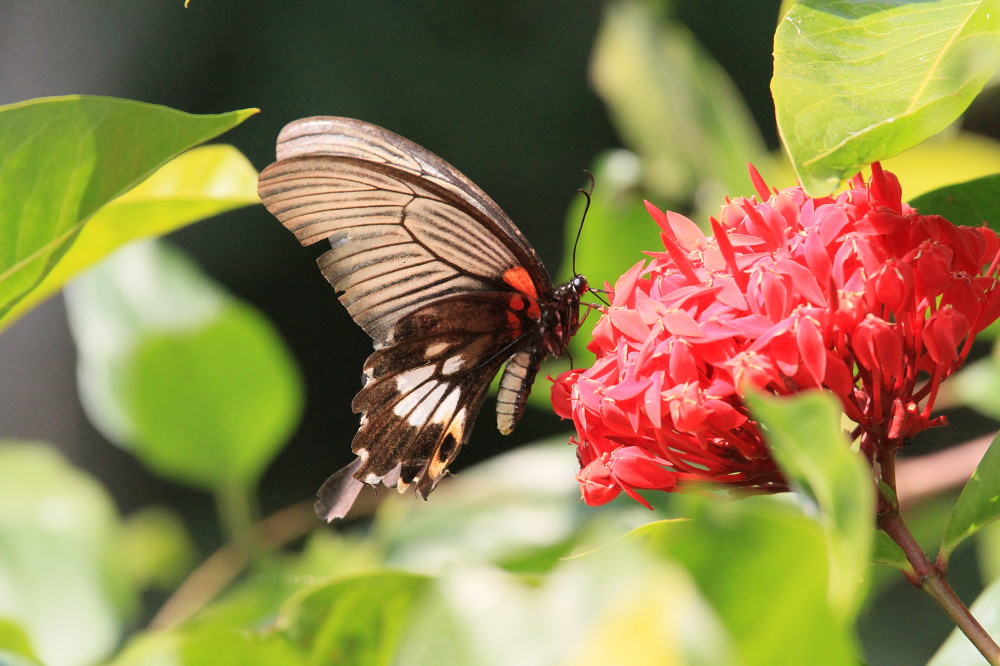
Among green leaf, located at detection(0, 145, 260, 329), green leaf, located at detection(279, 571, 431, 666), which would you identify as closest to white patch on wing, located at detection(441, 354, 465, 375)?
green leaf, located at detection(0, 145, 260, 329)

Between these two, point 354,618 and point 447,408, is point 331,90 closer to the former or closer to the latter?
point 447,408

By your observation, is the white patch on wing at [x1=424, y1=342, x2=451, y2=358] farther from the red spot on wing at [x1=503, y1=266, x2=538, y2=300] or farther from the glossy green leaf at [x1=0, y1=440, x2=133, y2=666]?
the glossy green leaf at [x1=0, y1=440, x2=133, y2=666]

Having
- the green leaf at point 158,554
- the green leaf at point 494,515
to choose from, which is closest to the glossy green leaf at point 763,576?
the green leaf at point 494,515

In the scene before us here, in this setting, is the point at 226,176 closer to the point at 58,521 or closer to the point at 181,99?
the point at 58,521

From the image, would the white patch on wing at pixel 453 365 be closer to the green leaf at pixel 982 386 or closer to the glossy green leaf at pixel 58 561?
the glossy green leaf at pixel 58 561

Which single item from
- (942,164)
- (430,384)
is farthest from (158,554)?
(942,164)

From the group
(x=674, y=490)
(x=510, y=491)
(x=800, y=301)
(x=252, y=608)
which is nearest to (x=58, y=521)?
(x=252, y=608)

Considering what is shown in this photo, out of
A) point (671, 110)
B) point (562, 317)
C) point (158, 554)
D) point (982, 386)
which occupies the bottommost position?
point (158, 554)
